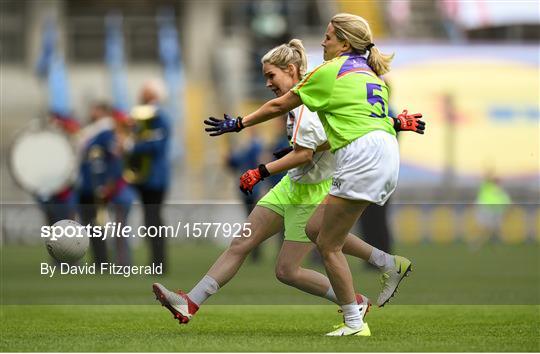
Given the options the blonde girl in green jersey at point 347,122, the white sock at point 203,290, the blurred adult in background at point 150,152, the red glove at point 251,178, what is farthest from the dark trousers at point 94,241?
the blurred adult in background at point 150,152

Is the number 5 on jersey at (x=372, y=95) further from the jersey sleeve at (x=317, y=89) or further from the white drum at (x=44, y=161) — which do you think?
the white drum at (x=44, y=161)

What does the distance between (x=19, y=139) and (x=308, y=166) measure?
35.7 feet

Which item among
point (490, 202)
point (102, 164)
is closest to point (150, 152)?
point (102, 164)

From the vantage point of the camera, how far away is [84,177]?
19.1 m

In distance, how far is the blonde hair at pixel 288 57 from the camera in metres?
10.4

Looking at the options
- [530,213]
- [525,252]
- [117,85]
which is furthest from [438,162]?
[117,85]

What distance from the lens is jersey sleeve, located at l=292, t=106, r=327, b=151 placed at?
10133 millimetres

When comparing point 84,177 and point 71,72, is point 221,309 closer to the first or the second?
point 84,177

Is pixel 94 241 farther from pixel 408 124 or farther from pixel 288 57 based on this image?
pixel 408 124

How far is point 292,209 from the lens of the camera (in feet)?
34.1

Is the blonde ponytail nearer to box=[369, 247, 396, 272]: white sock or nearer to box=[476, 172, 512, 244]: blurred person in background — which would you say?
box=[369, 247, 396, 272]: white sock
